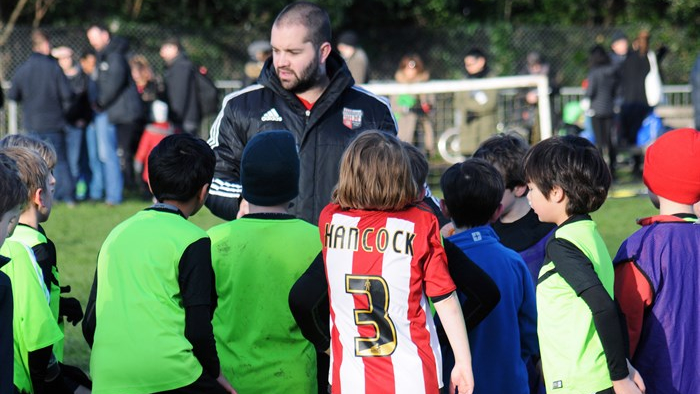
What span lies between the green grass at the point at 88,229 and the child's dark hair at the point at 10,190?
123 inches

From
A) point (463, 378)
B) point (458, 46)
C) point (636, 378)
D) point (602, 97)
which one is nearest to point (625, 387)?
point (636, 378)

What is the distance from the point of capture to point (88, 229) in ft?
38.5

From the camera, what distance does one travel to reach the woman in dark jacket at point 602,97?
1650cm

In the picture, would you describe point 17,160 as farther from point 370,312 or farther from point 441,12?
point 441,12

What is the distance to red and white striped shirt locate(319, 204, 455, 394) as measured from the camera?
343cm

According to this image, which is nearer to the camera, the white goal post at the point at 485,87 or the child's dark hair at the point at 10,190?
the child's dark hair at the point at 10,190

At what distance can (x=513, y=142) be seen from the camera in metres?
4.89

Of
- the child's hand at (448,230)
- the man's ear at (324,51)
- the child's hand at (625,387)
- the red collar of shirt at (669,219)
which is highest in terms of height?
the man's ear at (324,51)

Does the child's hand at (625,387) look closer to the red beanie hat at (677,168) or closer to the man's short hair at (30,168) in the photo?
the red beanie hat at (677,168)

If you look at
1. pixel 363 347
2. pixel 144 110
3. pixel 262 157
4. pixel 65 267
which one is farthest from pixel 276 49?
pixel 144 110

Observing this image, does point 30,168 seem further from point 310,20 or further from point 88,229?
point 88,229

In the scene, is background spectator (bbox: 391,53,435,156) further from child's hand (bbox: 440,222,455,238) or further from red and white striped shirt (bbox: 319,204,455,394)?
red and white striped shirt (bbox: 319,204,455,394)

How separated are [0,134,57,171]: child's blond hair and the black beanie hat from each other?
1.13 meters

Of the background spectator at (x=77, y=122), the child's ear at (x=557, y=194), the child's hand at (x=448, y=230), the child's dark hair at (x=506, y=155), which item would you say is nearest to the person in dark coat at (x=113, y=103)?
the background spectator at (x=77, y=122)
